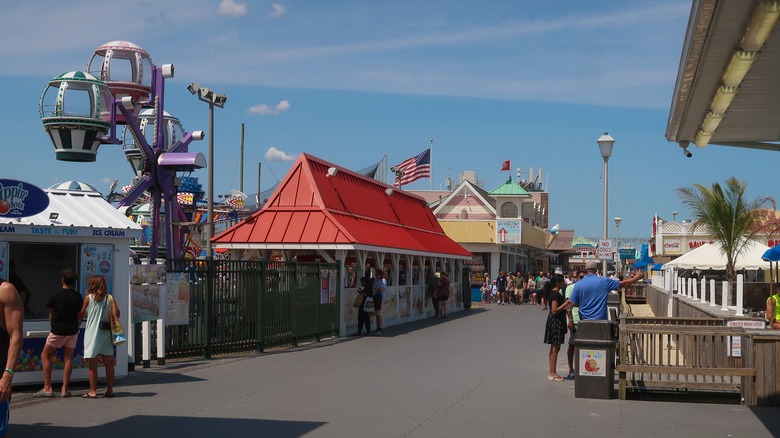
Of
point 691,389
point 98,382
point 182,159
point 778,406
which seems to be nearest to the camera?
point 778,406

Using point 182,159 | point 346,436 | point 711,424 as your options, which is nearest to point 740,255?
point 182,159

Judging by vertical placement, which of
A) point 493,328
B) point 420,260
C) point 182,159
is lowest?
point 493,328

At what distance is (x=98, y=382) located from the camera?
42.1 feet

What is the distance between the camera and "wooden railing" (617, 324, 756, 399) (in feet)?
37.4

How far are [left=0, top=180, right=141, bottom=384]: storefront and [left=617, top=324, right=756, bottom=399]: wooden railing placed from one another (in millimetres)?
7068

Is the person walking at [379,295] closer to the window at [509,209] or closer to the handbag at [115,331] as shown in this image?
the handbag at [115,331]

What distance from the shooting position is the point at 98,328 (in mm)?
11719

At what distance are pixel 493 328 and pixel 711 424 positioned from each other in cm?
1682

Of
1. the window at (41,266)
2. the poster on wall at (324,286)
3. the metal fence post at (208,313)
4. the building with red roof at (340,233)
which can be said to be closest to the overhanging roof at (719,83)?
the window at (41,266)

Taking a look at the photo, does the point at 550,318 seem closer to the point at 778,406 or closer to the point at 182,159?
the point at 778,406

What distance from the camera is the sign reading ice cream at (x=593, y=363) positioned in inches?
469

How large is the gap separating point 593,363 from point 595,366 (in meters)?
0.05

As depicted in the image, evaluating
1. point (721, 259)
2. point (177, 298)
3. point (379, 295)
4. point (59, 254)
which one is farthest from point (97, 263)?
point (721, 259)

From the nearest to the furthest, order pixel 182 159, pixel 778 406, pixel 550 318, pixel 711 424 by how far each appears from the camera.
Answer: pixel 711 424
pixel 778 406
pixel 550 318
pixel 182 159
